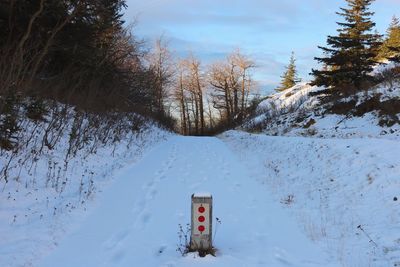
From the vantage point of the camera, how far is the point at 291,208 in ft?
27.5

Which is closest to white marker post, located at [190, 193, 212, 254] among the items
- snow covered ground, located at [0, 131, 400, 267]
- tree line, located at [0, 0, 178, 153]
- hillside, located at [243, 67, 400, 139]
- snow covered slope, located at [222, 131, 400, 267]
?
snow covered ground, located at [0, 131, 400, 267]

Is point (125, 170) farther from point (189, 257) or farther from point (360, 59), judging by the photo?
point (360, 59)

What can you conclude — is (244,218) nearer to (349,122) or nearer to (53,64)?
(53,64)

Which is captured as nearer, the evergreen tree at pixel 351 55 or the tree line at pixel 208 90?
the evergreen tree at pixel 351 55

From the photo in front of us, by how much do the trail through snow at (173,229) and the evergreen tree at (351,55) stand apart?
15.4 meters

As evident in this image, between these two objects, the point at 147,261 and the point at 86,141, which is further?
the point at 86,141

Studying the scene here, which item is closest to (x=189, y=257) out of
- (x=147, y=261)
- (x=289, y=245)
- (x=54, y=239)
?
(x=147, y=261)

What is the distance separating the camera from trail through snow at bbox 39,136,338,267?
5.50 meters

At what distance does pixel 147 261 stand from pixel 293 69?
70542 mm

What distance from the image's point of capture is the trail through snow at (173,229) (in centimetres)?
550

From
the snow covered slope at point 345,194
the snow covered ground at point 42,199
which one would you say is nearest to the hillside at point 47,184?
the snow covered ground at point 42,199

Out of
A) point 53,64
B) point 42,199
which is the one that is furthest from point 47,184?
point 53,64

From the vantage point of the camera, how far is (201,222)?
18.3 feet

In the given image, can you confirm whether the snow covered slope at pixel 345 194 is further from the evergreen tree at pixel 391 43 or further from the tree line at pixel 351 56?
the evergreen tree at pixel 391 43
